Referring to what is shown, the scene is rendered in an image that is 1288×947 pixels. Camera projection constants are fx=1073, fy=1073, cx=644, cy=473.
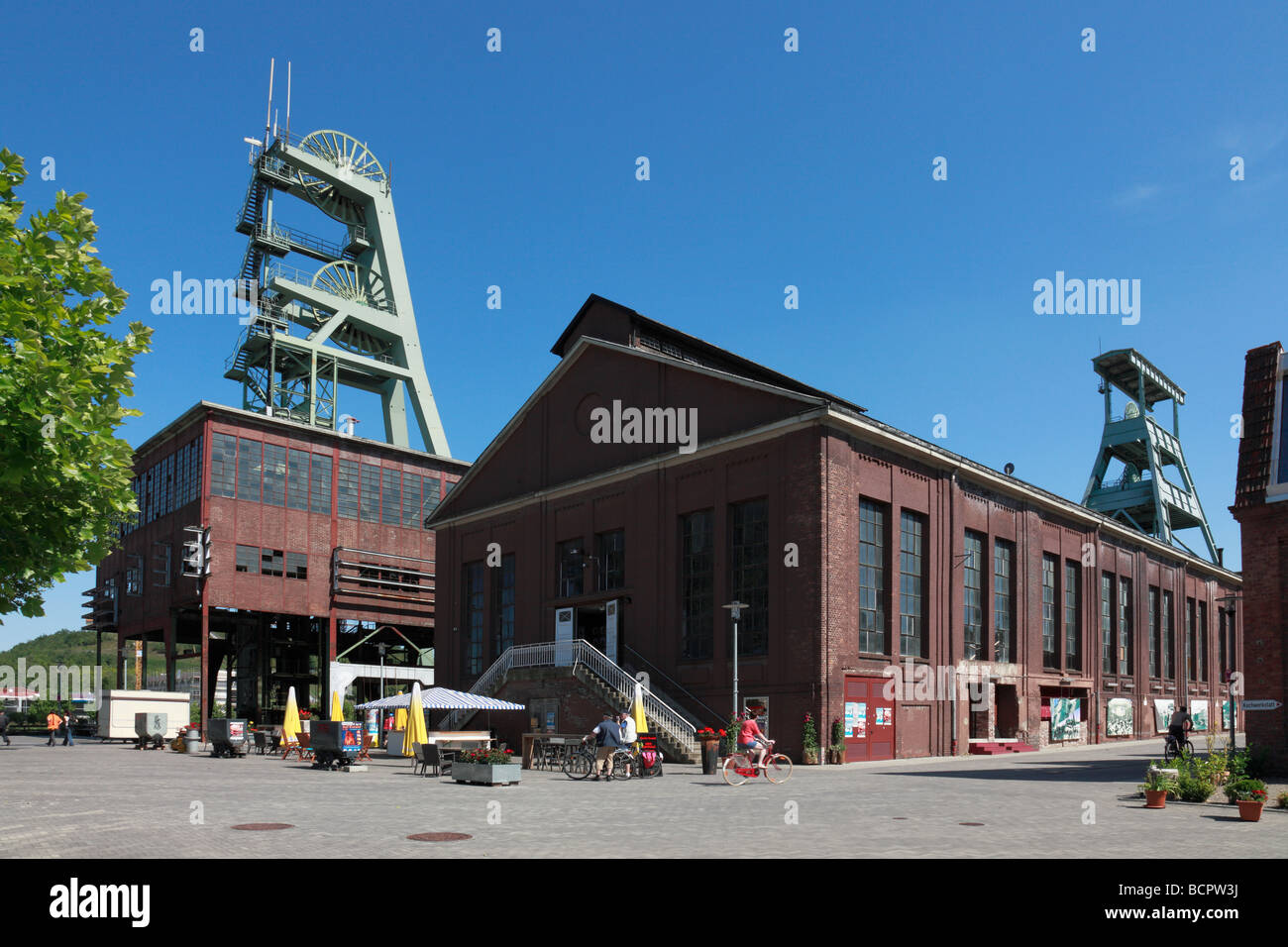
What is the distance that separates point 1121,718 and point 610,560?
2584 cm

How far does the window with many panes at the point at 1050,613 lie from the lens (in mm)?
44844

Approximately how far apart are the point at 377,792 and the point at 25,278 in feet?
36.1

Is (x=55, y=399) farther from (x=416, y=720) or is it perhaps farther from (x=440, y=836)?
(x=416, y=720)

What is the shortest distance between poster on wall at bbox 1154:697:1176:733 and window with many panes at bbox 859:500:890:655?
25554 millimetres

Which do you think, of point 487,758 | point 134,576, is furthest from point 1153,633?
point 134,576

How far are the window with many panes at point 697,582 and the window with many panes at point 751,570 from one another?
2.98 feet

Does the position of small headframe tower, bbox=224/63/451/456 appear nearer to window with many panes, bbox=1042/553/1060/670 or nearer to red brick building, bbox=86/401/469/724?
red brick building, bbox=86/401/469/724

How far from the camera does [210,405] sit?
172ft

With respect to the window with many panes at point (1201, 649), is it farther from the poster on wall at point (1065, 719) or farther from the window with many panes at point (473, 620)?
the window with many panes at point (473, 620)

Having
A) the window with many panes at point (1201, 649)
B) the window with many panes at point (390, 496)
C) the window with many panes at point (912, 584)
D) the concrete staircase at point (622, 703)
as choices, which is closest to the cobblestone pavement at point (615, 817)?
the concrete staircase at point (622, 703)

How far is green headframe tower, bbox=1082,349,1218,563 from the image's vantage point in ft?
238

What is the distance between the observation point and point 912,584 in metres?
36.6

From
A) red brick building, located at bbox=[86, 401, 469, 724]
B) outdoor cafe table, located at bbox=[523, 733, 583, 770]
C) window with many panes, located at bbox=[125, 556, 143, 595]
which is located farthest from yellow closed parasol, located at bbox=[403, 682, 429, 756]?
window with many panes, located at bbox=[125, 556, 143, 595]
